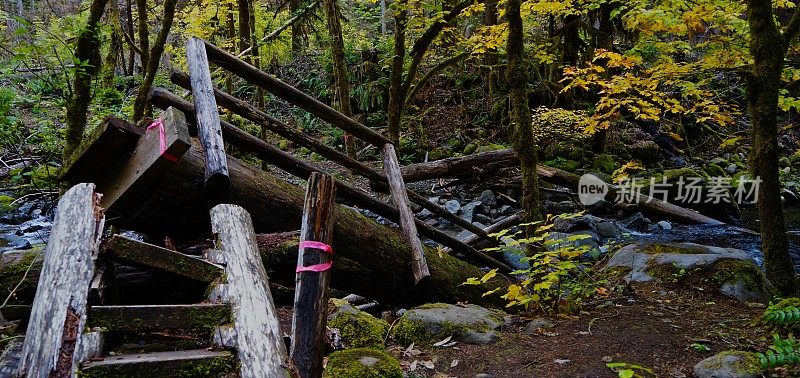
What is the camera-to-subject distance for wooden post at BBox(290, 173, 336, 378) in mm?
2629

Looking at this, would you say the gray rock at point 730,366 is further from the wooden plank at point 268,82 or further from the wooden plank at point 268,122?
the wooden plank at point 268,82

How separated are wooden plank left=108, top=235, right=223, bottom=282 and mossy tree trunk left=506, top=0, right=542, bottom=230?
3.98m

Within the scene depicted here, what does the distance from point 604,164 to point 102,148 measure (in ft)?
43.9

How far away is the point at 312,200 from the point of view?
318 cm

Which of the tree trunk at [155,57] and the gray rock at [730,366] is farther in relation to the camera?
the tree trunk at [155,57]

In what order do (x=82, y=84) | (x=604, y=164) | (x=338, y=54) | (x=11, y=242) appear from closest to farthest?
1. (x=82, y=84)
2. (x=11, y=242)
3. (x=338, y=54)
4. (x=604, y=164)

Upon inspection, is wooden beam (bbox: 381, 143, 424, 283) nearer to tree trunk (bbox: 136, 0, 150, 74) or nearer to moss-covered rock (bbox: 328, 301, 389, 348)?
moss-covered rock (bbox: 328, 301, 389, 348)

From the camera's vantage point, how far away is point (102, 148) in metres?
4.01

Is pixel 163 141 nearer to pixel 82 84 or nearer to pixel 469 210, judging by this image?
pixel 82 84

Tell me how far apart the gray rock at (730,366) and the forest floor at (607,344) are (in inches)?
4.3

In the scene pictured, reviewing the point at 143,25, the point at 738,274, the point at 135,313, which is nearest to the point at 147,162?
the point at 135,313

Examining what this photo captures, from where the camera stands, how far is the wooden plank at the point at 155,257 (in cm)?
264

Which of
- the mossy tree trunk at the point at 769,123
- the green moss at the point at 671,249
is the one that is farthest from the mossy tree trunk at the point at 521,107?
the green moss at the point at 671,249

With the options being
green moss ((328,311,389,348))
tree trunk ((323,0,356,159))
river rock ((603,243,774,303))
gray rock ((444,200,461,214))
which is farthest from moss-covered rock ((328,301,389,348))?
gray rock ((444,200,461,214))
